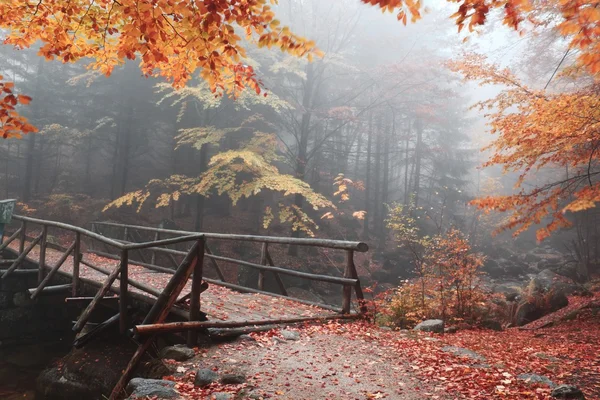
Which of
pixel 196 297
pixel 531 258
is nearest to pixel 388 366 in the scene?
pixel 196 297

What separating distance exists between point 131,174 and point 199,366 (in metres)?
21.7

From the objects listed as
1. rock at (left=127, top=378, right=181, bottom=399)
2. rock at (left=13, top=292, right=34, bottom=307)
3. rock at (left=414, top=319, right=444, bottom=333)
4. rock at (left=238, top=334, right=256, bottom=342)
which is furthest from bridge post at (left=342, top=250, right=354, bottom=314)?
rock at (left=13, top=292, right=34, bottom=307)

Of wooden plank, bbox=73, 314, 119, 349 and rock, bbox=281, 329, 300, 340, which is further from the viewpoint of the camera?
wooden plank, bbox=73, 314, 119, 349

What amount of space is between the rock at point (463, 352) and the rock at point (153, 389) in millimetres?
3691

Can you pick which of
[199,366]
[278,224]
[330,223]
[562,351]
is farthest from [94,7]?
[330,223]

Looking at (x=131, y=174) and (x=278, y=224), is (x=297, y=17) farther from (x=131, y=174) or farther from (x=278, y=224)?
(x=131, y=174)

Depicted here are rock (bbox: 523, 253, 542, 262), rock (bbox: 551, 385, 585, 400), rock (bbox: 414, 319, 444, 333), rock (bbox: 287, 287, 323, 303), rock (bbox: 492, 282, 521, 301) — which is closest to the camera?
rock (bbox: 551, 385, 585, 400)

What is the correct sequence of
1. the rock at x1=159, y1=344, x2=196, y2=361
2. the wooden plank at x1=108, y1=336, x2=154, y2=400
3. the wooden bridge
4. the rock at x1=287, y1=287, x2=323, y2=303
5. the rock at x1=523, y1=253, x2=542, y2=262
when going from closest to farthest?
1. the wooden plank at x1=108, y1=336, x2=154, y2=400
2. the rock at x1=159, y1=344, x2=196, y2=361
3. the wooden bridge
4. the rock at x1=287, y1=287, x2=323, y2=303
5. the rock at x1=523, y1=253, x2=542, y2=262

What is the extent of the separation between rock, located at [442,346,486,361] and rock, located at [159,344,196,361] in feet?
11.5

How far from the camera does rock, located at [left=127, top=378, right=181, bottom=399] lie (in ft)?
11.6

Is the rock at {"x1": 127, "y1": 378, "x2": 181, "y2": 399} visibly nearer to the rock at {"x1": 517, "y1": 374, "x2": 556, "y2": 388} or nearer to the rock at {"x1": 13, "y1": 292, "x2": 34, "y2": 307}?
the rock at {"x1": 517, "y1": 374, "x2": 556, "y2": 388}

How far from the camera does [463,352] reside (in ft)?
16.8

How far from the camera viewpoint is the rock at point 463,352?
16.1 feet

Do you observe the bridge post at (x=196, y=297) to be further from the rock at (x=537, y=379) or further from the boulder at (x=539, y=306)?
the boulder at (x=539, y=306)
